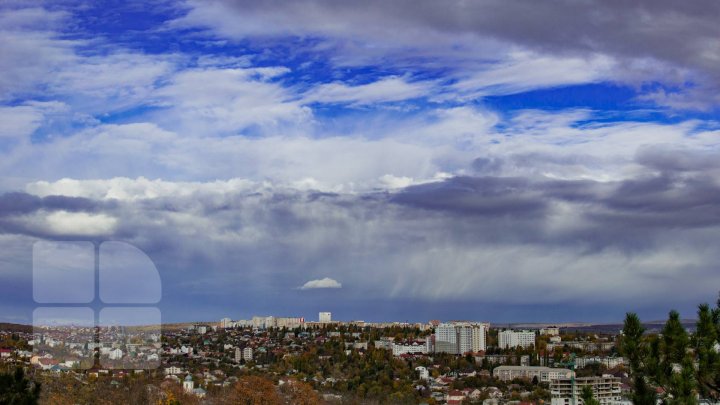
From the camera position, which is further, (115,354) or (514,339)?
(514,339)

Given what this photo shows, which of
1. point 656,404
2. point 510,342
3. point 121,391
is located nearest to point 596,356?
point 510,342

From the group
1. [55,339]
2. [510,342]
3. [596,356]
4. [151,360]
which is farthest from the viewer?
[510,342]

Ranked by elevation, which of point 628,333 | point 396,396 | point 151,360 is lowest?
point 396,396

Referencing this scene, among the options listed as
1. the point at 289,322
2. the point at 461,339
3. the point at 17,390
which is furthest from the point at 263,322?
the point at 17,390

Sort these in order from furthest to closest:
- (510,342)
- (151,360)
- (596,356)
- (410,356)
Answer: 1. (510,342)
2. (410,356)
3. (596,356)
4. (151,360)

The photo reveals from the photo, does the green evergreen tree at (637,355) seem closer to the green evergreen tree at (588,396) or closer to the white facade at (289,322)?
the green evergreen tree at (588,396)

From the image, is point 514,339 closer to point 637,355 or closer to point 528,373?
point 528,373

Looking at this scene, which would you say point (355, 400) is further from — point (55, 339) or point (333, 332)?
point (333, 332)

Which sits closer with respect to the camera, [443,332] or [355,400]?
[355,400]
